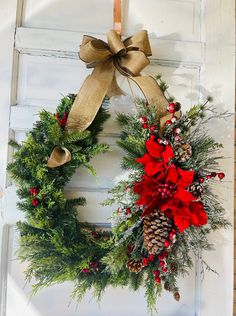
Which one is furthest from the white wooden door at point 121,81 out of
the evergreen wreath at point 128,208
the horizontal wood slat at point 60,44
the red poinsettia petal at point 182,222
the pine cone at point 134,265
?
the red poinsettia petal at point 182,222

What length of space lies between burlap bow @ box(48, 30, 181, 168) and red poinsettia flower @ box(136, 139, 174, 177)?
0.15m

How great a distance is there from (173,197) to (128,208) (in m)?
0.14

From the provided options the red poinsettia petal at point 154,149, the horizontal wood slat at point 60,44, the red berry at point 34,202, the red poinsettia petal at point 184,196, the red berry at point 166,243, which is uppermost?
the horizontal wood slat at point 60,44

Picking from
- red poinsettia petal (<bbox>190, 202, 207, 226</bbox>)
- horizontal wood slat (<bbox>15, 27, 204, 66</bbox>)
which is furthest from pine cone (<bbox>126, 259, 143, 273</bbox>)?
horizontal wood slat (<bbox>15, 27, 204, 66</bbox>)

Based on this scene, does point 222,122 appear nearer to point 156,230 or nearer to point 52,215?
point 156,230

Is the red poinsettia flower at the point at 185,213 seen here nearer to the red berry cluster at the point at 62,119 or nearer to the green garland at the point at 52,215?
the green garland at the point at 52,215

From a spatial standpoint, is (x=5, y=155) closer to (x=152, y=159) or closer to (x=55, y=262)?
(x=55, y=262)

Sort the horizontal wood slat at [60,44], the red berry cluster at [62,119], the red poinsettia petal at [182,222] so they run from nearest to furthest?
the red poinsettia petal at [182,222] → the red berry cluster at [62,119] → the horizontal wood slat at [60,44]

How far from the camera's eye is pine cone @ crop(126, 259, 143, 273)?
0.98 m

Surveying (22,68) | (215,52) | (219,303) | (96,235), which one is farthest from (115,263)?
(215,52)

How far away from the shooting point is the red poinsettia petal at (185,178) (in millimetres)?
929

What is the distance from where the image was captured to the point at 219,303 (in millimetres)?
1161

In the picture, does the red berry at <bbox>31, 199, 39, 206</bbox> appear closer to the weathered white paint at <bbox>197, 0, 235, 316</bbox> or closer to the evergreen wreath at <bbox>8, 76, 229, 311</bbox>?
the evergreen wreath at <bbox>8, 76, 229, 311</bbox>

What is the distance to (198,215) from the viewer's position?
93cm
